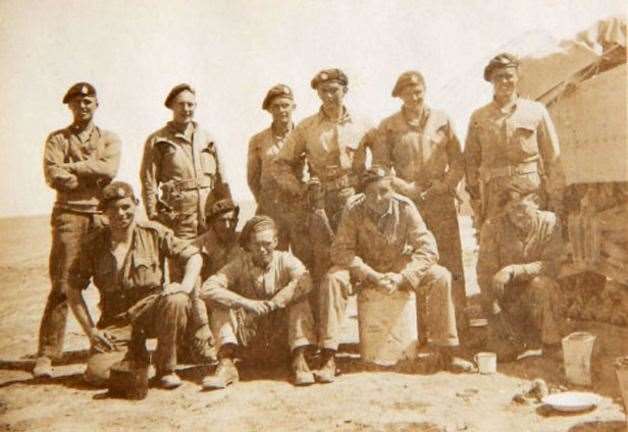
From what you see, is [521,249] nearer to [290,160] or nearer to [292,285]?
[292,285]

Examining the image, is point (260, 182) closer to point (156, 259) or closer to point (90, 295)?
point (156, 259)

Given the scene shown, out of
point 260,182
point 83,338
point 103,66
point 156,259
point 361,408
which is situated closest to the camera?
point 361,408

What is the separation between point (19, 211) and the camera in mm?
5133

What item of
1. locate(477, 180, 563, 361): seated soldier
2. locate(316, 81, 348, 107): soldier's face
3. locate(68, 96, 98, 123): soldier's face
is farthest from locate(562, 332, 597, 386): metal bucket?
locate(68, 96, 98, 123): soldier's face

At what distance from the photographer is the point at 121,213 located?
426 cm

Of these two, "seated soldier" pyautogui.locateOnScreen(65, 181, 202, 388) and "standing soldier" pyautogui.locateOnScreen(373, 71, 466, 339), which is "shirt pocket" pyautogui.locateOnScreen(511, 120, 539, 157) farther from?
"seated soldier" pyautogui.locateOnScreen(65, 181, 202, 388)

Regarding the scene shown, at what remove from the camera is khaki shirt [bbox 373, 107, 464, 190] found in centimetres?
491

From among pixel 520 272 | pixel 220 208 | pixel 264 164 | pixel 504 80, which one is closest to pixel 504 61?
pixel 504 80

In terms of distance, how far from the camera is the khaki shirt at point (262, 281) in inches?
168

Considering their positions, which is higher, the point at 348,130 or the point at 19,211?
the point at 348,130

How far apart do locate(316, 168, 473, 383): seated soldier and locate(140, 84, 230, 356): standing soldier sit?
1.26m

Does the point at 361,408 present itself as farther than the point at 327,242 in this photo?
No

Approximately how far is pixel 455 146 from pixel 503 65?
2.35ft

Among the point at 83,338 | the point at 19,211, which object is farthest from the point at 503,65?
the point at 83,338
